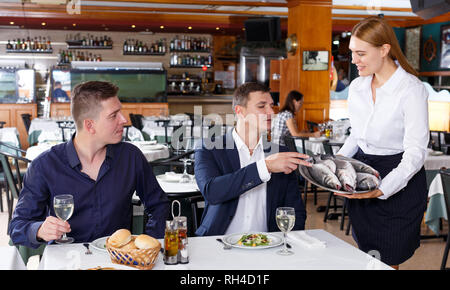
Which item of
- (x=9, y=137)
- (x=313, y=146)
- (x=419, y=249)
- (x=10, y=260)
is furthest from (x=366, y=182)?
(x=9, y=137)

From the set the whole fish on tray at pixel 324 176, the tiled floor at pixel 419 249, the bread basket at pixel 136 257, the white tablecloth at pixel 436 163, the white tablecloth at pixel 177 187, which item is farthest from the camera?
the white tablecloth at pixel 436 163

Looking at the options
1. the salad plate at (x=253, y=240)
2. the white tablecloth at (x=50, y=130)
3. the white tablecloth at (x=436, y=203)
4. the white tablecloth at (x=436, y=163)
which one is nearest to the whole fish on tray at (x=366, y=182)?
the salad plate at (x=253, y=240)

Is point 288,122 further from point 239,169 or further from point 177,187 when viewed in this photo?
point 239,169

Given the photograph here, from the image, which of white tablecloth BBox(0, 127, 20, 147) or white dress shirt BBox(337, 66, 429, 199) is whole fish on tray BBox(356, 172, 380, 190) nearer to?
white dress shirt BBox(337, 66, 429, 199)

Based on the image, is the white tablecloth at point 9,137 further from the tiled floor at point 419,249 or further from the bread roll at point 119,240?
the bread roll at point 119,240

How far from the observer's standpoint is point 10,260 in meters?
1.75

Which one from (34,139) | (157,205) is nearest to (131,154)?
(157,205)

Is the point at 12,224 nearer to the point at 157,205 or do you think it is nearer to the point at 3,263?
the point at 3,263

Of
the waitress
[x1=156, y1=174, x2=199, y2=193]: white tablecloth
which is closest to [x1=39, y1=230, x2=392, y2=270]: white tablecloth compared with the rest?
the waitress

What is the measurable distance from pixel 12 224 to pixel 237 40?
13820 millimetres

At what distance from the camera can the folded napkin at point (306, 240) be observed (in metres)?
1.94

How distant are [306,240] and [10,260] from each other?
1.04 meters

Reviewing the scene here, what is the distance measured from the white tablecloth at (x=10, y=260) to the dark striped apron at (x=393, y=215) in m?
1.48
